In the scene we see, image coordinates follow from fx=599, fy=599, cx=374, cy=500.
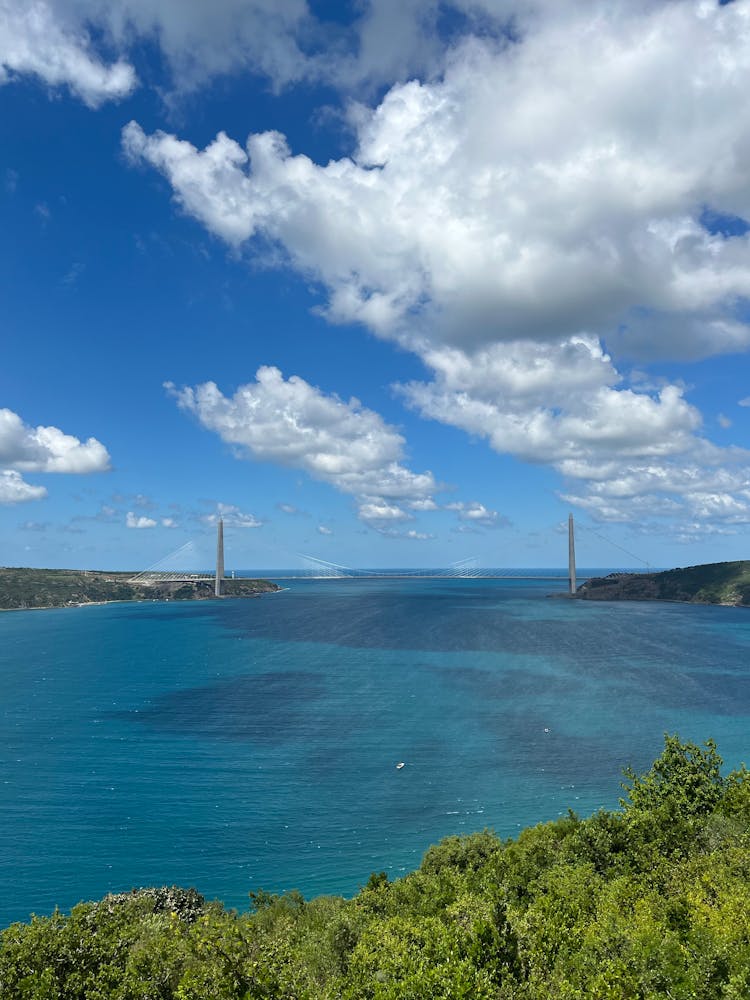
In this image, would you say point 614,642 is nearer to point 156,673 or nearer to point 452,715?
point 452,715

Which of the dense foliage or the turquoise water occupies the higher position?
the dense foliage

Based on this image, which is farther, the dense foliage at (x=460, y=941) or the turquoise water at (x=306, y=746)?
the turquoise water at (x=306, y=746)

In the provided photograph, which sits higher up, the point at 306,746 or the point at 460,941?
the point at 460,941

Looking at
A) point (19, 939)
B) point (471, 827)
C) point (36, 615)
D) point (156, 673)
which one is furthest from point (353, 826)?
point (36, 615)

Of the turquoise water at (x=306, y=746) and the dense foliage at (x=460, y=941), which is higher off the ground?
the dense foliage at (x=460, y=941)

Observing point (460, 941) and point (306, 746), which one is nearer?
point (460, 941)
